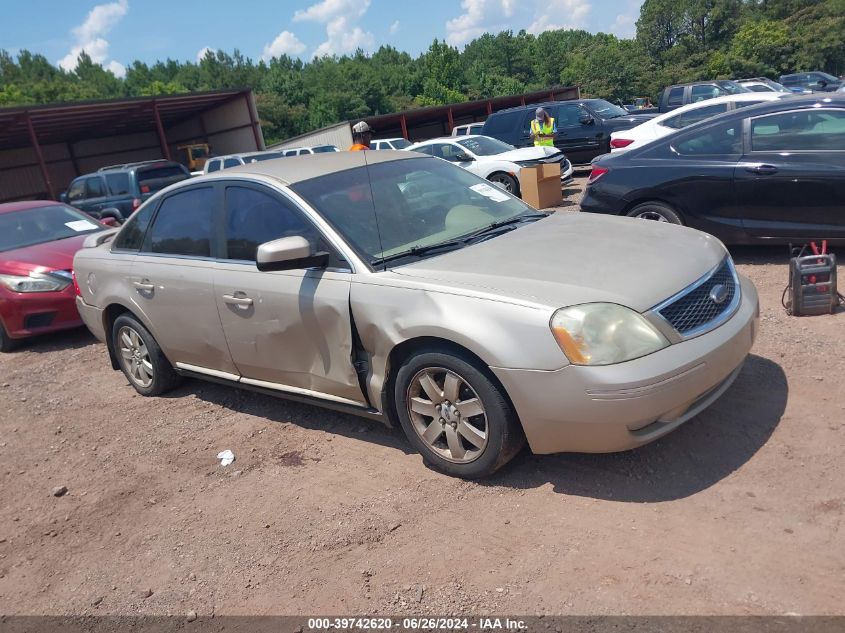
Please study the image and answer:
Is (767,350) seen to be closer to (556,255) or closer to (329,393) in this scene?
(556,255)

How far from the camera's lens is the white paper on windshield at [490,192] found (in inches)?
181

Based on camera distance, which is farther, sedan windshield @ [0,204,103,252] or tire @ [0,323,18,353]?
sedan windshield @ [0,204,103,252]

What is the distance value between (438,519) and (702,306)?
1.66 m

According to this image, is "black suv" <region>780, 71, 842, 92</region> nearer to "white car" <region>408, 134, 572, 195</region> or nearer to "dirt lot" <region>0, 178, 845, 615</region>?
"white car" <region>408, 134, 572, 195</region>

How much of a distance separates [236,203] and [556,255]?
6.94ft

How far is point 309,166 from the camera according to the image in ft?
14.8

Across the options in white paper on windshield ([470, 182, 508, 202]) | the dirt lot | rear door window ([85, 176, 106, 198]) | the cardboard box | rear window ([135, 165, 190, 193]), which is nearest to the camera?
the dirt lot

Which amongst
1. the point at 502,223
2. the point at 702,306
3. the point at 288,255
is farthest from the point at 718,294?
the point at 288,255

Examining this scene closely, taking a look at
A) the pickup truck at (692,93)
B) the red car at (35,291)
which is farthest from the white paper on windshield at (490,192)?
the pickup truck at (692,93)

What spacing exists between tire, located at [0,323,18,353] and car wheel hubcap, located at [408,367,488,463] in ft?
19.8

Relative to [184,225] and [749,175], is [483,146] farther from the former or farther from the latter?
[184,225]

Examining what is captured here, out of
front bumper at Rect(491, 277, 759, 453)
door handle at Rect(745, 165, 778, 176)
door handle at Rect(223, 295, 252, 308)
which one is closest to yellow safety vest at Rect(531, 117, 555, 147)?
door handle at Rect(745, 165, 778, 176)

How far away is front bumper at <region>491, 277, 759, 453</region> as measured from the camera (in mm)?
2990

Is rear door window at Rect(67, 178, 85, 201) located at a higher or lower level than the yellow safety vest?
higher
